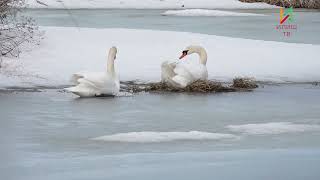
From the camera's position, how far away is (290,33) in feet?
105

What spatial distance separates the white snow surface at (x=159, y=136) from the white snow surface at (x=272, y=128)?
19.5 inches

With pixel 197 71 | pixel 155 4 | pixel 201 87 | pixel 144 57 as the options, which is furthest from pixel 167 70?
pixel 155 4

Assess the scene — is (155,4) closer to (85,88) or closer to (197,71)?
(197,71)

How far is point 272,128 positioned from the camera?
12945 mm

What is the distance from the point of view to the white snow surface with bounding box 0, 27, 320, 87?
19.5m

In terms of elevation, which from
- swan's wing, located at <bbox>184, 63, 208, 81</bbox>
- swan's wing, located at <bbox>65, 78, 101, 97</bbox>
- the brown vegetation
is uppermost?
swan's wing, located at <bbox>184, 63, 208, 81</bbox>

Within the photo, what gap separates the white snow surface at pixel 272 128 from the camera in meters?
12.7

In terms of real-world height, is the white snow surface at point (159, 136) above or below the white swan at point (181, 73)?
below

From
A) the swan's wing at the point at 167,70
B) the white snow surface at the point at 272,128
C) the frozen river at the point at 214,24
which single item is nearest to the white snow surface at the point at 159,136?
Result: the white snow surface at the point at 272,128

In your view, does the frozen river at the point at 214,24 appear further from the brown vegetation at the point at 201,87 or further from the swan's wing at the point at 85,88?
the swan's wing at the point at 85,88

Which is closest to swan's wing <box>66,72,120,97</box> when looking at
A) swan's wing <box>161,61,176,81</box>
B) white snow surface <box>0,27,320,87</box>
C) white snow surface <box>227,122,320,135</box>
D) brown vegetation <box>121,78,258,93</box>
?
brown vegetation <box>121,78,258,93</box>

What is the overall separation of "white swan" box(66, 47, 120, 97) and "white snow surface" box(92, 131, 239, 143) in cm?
386

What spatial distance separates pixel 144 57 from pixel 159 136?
980 centimetres

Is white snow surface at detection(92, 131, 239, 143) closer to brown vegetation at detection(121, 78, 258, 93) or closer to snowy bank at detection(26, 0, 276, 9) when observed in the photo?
brown vegetation at detection(121, 78, 258, 93)
